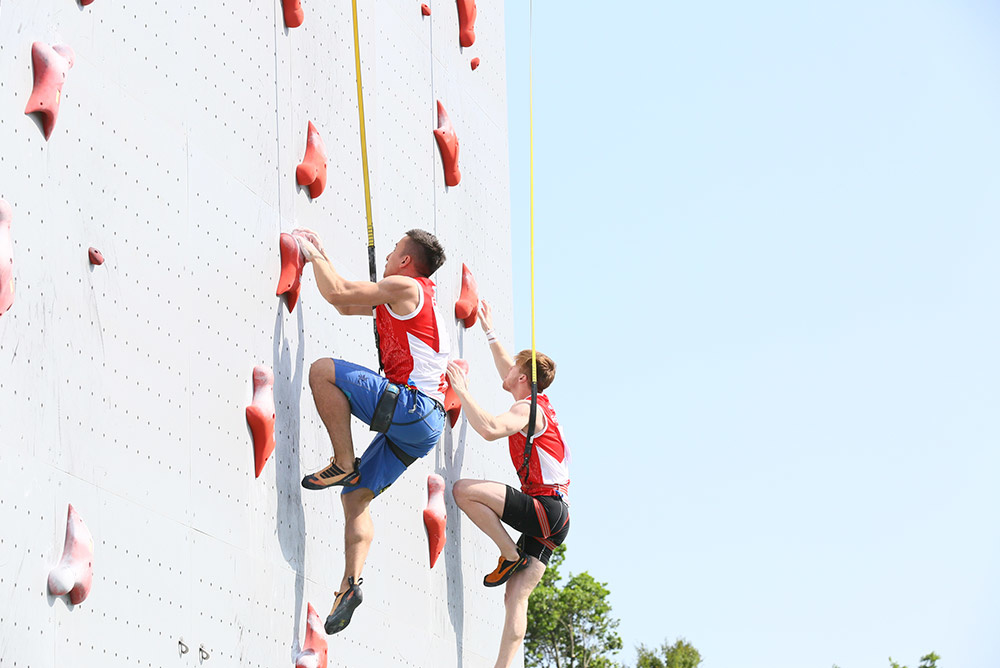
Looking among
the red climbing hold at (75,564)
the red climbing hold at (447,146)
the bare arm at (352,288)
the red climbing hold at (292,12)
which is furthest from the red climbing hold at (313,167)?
the red climbing hold at (75,564)

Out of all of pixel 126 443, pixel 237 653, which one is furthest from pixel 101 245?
pixel 237 653

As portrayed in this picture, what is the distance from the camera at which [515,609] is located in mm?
7152

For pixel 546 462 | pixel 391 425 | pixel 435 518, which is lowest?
pixel 435 518

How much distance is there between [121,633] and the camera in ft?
14.2

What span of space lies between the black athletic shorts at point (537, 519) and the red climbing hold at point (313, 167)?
2023 mm

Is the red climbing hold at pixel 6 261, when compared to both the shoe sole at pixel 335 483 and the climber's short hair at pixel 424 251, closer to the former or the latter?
the shoe sole at pixel 335 483

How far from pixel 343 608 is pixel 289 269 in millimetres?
1527

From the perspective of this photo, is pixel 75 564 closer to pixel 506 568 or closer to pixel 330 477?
pixel 330 477

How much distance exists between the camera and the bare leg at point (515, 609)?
7.15m

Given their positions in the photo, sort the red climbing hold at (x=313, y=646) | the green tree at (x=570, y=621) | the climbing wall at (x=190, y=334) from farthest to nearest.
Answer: the green tree at (x=570, y=621) → the red climbing hold at (x=313, y=646) → the climbing wall at (x=190, y=334)

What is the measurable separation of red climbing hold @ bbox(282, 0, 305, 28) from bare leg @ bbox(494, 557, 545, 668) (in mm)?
3185

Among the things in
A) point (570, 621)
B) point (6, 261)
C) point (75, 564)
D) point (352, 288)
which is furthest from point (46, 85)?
point (570, 621)

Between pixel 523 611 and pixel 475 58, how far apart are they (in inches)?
147

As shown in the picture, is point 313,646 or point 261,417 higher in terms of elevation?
point 261,417
